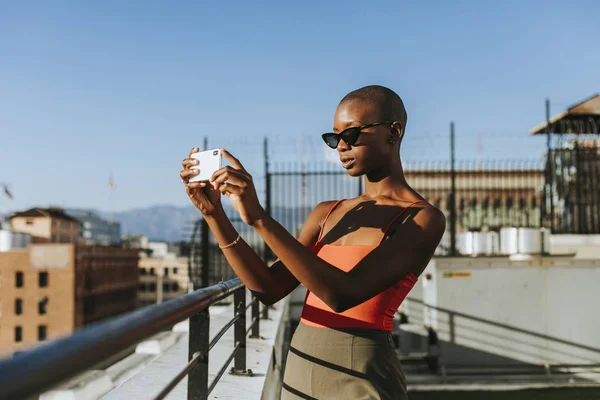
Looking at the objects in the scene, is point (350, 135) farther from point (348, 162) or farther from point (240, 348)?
point (240, 348)

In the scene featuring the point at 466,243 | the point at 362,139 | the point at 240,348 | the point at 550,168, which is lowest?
the point at 240,348

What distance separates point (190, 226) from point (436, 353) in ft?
17.8

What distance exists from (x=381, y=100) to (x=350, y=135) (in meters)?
0.14

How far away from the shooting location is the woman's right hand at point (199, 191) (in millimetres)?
1663

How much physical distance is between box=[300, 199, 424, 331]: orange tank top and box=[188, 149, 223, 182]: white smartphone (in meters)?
0.37

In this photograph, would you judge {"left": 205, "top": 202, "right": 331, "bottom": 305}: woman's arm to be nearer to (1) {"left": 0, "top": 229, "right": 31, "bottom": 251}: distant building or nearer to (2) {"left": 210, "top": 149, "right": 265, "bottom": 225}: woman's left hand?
(2) {"left": 210, "top": 149, "right": 265, "bottom": 225}: woman's left hand

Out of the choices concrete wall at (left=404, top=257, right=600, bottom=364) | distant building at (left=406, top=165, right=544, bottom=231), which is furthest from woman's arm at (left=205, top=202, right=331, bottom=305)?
distant building at (left=406, top=165, right=544, bottom=231)

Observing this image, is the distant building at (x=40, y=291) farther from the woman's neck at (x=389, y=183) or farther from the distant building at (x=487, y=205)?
the woman's neck at (x=389, y=183)

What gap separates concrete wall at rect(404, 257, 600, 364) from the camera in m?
8.55

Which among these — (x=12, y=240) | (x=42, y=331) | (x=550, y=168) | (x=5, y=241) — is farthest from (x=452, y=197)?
(x=12, y=240)

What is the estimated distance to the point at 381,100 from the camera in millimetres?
1707

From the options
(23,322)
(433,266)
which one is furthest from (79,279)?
(433,266)

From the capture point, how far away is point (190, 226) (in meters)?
11.9

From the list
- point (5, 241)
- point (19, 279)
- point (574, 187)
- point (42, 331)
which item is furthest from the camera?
point (5, 241)
